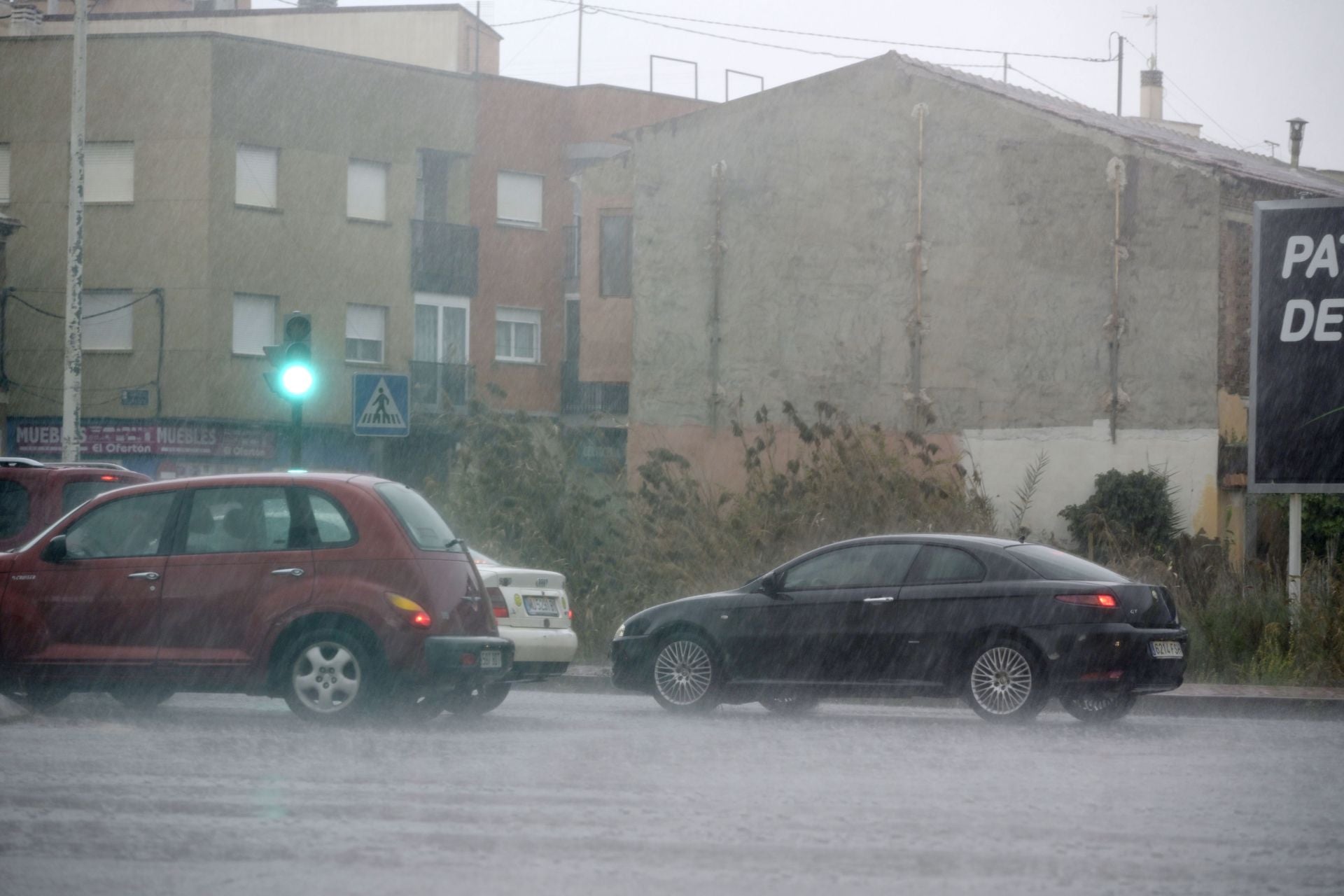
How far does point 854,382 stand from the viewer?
1241 inches

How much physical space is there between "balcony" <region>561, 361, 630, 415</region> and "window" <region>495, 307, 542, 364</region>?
0.93 meters

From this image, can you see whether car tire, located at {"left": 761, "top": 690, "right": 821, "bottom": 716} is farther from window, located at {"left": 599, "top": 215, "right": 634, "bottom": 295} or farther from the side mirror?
window, located at {"left": 599, "top": 215, "right": 634, "bottom": 295}

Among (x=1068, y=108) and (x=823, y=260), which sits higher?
(x=1068, y=108)

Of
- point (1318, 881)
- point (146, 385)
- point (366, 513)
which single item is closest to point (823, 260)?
point (146, 385)

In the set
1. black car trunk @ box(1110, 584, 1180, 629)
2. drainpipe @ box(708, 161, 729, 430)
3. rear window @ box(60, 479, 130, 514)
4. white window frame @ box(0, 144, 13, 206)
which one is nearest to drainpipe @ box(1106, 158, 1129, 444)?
drainpipe @ box(708, 161, 729, 430)

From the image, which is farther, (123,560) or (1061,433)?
(1061,433)

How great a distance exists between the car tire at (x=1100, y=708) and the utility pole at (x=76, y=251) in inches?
755

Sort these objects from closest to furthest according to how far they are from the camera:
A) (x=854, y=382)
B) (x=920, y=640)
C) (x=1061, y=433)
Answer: (x=920, y=640) → (x=1061, y=433) → (x=854, y=382)

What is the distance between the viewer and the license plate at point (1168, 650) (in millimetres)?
13570

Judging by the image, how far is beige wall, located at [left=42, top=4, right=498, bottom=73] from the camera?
53.0m

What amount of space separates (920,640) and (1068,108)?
2226cm

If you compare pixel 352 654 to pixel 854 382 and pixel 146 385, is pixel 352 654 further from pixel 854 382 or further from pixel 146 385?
pixel 146 385

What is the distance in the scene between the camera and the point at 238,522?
41.9 ft

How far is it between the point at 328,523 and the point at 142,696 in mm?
2589
